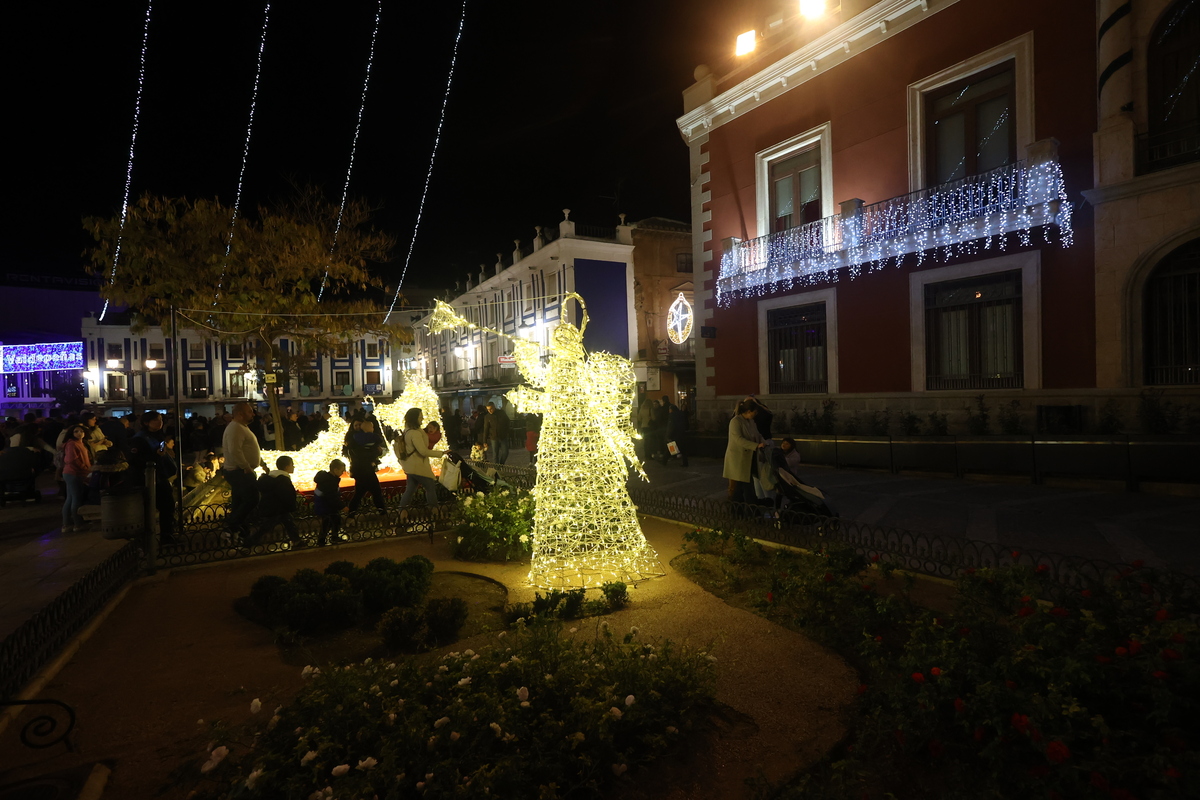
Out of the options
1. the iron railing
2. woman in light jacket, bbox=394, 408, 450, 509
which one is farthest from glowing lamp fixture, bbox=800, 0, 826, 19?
the iron railing

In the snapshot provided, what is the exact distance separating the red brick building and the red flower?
1090 cm

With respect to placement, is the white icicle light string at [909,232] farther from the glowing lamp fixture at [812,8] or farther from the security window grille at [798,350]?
the glowing lamp fixture at [812,8]

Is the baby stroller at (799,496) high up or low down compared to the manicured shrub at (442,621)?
up

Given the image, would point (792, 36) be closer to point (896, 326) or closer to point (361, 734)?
point (896, 326)

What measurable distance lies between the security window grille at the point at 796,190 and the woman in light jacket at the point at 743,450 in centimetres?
943

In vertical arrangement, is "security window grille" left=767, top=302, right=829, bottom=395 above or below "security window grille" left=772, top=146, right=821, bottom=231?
below

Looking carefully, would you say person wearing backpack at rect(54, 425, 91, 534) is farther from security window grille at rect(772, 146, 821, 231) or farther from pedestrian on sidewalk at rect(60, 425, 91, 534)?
security window grille at rect(772, 146, 821, 231)

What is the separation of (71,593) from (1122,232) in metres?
15.0

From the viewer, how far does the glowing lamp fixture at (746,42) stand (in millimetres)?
16984

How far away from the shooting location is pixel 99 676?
4465 mm

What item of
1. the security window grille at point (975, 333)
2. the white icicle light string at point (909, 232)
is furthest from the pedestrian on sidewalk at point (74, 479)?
the security window grille at point (975, 333)

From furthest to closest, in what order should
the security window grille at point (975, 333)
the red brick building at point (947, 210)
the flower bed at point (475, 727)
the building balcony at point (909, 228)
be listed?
the security window grille at point (975, 333), the building balcony at point (909, 228), the red brick building at point (947, 210), the flower bed at point (475, 727)

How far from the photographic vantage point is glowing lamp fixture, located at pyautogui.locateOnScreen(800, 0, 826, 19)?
15.2 m

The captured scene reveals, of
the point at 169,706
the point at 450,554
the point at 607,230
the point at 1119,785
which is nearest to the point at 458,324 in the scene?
the point at 450,554
